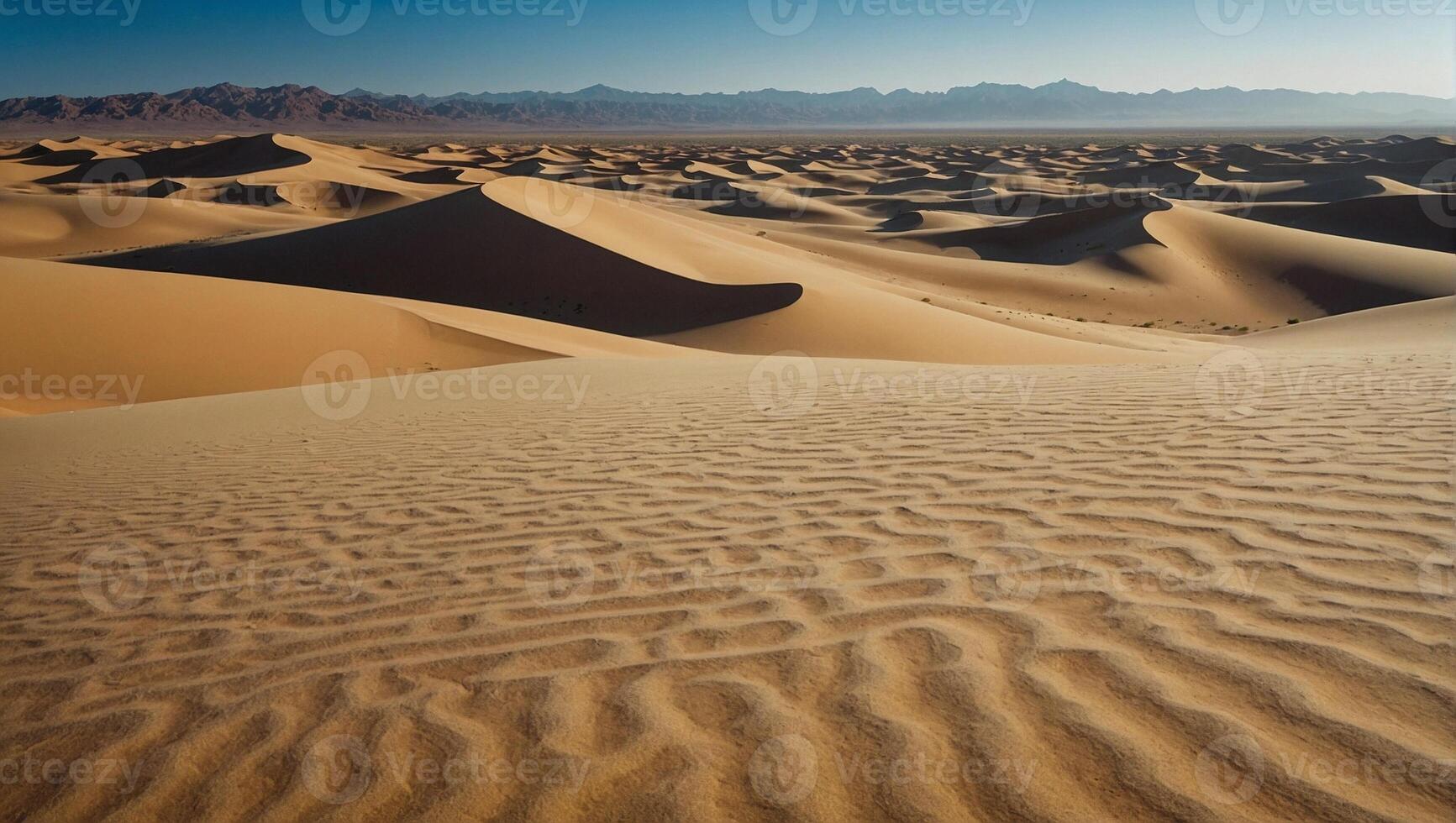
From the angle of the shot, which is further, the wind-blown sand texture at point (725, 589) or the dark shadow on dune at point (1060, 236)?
the dark shadow on dune at point (1060, 236)

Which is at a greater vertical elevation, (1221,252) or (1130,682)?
(1130,682)

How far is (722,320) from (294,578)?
41.0 ft

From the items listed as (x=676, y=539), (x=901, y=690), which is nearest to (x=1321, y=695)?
(x=901, y=690)

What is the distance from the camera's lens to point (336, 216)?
3269 cm

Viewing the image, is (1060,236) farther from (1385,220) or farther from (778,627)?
(778,627)

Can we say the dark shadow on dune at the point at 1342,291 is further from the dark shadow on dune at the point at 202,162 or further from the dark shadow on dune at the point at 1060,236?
the dark shadow on dune at the point at 202,162

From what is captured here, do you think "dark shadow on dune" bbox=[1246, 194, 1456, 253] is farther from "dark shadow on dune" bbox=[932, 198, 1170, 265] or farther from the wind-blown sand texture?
the wind-blown sand texture

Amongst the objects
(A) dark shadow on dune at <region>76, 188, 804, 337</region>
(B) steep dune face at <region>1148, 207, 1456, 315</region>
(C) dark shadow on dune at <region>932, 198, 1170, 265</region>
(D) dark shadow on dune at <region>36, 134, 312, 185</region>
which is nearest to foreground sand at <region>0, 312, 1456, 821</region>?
(A) dark shadow on dune at <region>76, 188, 804, 337</region>

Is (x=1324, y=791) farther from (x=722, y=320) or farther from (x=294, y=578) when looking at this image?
(x=722, y=320)

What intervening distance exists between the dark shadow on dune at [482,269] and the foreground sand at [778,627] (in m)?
11.2

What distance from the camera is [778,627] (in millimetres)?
3041

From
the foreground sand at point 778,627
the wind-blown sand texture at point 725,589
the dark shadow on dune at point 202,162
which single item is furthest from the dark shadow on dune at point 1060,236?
the dark shadow on dune at point 202,162

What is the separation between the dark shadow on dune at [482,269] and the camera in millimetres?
17000

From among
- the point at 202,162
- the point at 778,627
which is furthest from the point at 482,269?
the point at 202,162
